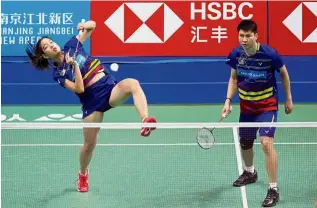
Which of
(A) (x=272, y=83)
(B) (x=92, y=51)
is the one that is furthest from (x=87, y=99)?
(B) (x=92, y=51)

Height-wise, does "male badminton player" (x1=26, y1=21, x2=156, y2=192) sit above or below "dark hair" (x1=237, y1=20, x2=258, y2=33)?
below

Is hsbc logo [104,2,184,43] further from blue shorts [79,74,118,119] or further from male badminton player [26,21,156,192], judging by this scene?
blue shorts [79,74,118,119]

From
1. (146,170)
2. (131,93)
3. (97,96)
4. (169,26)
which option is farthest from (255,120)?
(169,26)

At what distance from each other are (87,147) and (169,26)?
3.66 meters

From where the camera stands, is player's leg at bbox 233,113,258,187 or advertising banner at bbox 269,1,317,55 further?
advertising banner at bbox 269,1,317,55

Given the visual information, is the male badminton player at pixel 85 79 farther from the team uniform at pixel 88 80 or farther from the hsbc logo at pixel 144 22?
the hsbc logo at pixel 144 22

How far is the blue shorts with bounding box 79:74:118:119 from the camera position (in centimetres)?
543

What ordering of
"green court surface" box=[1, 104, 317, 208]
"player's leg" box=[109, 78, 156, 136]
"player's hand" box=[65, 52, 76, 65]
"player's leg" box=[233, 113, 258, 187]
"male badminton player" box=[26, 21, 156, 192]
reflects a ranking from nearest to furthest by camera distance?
1. "player's leg" box=[109, 78, 156, 136]
2. "player's hand" box=[65, 52, 76, 65]
3. "male badminton player" box=[26, 21, 156, 192]
4. "green court surface" box=[1, 104, 317, 208]
5. "player's leg" box=[233, 113, 258, 187]

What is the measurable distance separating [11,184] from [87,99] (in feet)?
3.44

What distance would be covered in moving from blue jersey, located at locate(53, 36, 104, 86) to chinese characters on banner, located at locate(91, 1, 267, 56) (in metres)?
3.20

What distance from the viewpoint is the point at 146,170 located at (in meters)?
6.11

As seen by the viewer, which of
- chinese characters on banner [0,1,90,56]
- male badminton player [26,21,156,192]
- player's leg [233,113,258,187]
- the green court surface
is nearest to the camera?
male badminton player [26,21,156,192]

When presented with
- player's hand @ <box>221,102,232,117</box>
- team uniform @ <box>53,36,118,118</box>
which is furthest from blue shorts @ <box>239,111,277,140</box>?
team uniform @ <box>53,36,118,118</box>

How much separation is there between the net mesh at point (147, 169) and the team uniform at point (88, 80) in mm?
333
